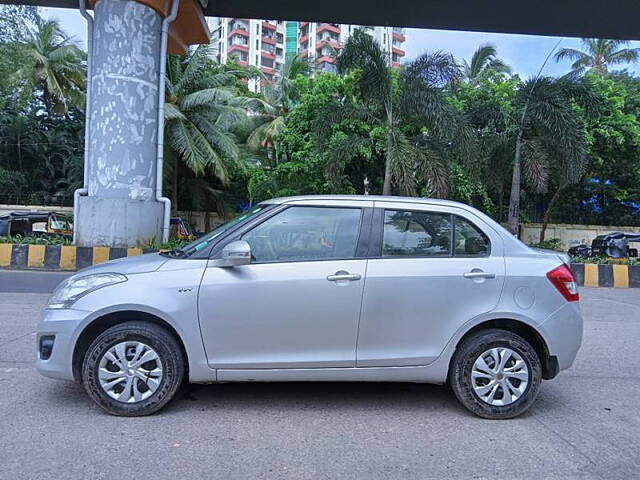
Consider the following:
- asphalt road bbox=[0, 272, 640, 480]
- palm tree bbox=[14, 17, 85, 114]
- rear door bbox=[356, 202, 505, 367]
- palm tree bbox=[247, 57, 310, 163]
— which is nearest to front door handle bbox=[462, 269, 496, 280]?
rear door bbox=[356, 202, 505, 367]

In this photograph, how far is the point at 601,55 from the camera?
1213 inches

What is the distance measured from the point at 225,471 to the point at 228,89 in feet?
75.9

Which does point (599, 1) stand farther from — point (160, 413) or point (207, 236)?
point (160, 413)

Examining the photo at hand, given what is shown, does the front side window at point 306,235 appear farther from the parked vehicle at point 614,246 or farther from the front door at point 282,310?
the parked vehicle at point 614,246

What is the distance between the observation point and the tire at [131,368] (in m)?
3.84

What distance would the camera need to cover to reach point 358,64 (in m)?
15.4

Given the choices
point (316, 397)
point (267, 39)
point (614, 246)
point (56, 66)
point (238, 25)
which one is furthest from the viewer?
point (267, 39)

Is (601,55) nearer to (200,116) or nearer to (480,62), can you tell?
(480,62)

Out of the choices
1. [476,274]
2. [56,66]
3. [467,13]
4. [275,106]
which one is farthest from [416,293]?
[56,66]

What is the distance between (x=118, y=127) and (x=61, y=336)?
31.5 feet

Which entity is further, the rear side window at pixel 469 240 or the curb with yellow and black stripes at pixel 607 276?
the curb with yellow and black stripes at pixel 607 276

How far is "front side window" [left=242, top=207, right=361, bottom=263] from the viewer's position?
13.3ft

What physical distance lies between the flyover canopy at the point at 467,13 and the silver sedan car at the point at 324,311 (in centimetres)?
1253

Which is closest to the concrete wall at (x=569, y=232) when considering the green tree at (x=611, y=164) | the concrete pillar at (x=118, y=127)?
the green tree at (x=611, y=164)
